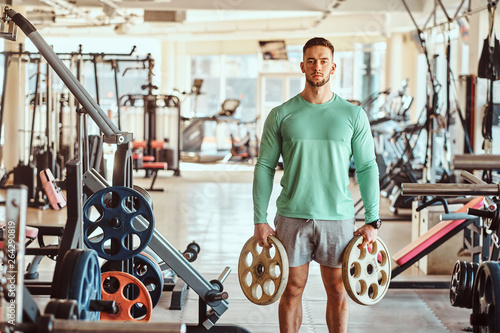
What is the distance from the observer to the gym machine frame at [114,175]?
2867 millimetres

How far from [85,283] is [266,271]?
0.87 m

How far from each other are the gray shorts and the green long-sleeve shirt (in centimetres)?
3

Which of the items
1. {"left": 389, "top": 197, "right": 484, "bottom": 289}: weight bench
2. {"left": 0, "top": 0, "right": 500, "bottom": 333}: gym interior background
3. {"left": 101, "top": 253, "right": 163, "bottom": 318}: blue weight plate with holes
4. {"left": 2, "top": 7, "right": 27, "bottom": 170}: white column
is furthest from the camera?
{"left": 2, "top": 7, "right": 27, "bottom": 170}: white column

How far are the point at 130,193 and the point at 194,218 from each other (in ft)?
14.9

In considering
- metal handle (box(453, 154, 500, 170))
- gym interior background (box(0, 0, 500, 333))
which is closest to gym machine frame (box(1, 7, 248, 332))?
gym interior background (box(0, 0, 500, 333))

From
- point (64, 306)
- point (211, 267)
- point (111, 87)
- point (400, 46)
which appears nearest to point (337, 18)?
point (400, 46)

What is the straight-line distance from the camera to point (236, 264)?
18.1 ft

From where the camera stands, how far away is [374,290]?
2.99 m

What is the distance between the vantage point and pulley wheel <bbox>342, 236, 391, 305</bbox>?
2838mm

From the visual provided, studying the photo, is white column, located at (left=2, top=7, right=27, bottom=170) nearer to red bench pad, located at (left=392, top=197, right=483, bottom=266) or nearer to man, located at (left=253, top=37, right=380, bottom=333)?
red bench pad, located at (left=392, top=197, right=483, bottom=266)

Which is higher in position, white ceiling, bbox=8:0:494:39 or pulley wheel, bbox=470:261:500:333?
white ceiling, bbox=8:0:494:39

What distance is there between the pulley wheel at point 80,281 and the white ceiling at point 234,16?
20.4ft

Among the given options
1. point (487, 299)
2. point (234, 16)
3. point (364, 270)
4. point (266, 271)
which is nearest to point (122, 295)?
point (266, 271)

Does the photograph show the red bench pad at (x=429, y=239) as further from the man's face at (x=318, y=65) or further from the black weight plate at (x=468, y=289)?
the man's face at (x=318, y=65)
